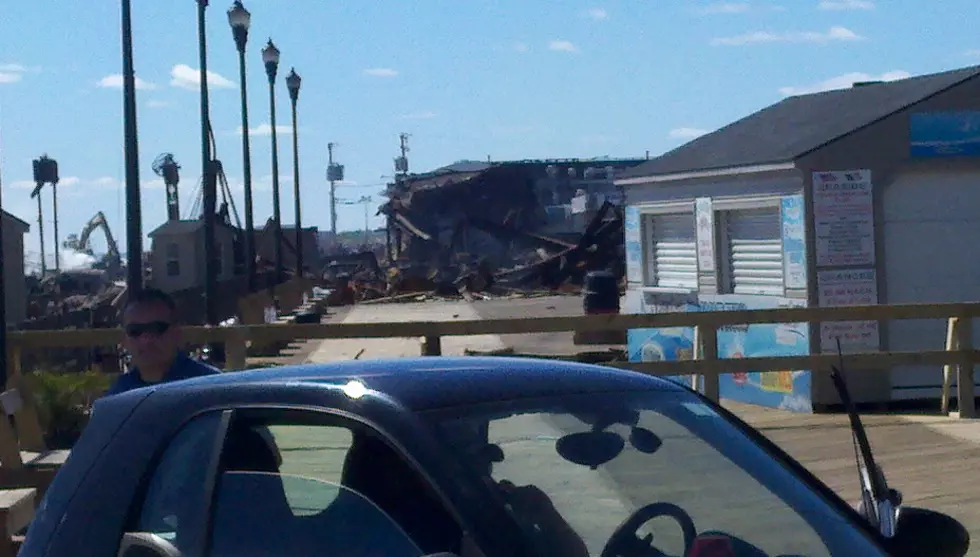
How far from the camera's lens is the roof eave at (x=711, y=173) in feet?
48.4

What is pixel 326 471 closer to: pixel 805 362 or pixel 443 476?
pixel 443 476

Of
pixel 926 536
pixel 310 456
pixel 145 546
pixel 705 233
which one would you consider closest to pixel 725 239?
pixel 705 233

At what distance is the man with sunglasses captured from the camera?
6418 millimetres

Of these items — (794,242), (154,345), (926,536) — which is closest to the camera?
(926,536)

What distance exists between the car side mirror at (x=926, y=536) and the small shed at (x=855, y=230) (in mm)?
10311

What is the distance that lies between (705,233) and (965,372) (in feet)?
13.2

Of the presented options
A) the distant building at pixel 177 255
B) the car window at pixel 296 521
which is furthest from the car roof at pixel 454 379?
the distant building at pixel 177 255

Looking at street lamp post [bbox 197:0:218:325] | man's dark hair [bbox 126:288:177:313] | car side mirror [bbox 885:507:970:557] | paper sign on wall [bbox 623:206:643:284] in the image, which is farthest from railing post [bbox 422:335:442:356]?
street lamp post [bbox 197:0:218:325]

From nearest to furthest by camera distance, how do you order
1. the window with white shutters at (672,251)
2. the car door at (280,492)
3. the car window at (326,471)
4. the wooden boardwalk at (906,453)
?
the car window at (326,471), the car door at (280,492), the wooden boardwalk at (906,453), the window with white shutters at (672,251)

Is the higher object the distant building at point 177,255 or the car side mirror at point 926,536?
the distant building at point 177,255

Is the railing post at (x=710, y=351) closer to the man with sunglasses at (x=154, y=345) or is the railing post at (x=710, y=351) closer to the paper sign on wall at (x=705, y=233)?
the paper sign on wall at (x=705, y=233)

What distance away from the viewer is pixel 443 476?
10.9 feet

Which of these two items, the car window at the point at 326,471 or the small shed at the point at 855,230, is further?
the small shed at the point at 855,230

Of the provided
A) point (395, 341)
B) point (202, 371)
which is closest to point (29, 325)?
point (395, 341)
